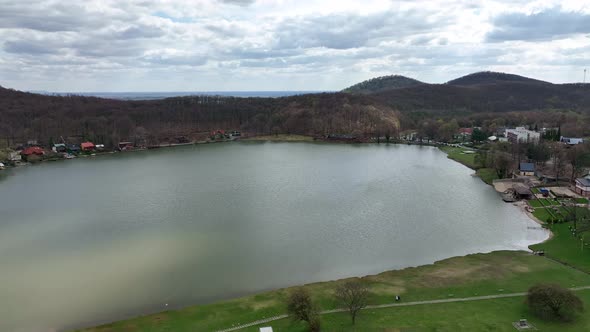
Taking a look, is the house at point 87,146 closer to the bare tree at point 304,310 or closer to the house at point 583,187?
the bare tree at point 304,310

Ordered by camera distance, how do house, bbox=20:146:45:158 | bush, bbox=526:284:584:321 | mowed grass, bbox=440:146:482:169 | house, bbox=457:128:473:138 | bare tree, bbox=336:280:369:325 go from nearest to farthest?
bush, bbox=526:284:584:321 → bare tree, bbox=336:280:369:325 → mowed grass, bbox=440:146:482:169 → house, bbox=20:146:45:158 → house, bbox=457:128:473:138

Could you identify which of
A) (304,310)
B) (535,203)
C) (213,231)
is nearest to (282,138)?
(535,203)

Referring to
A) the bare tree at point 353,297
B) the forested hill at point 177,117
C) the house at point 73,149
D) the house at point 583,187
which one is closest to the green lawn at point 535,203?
the house at point 583,187

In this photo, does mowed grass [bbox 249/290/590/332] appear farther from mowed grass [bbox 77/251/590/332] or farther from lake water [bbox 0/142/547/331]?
lake water [bbox 0/142/547/331]

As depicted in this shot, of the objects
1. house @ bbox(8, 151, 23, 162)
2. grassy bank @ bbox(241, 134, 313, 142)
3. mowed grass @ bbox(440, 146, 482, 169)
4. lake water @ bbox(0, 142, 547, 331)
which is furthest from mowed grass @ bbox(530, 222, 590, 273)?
house @ bbox(8, 151, 23, 162)

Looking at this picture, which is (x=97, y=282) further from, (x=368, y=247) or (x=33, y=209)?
(x=33, y=209)

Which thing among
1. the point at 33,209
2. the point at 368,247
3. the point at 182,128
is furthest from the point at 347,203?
the point at 182,128
